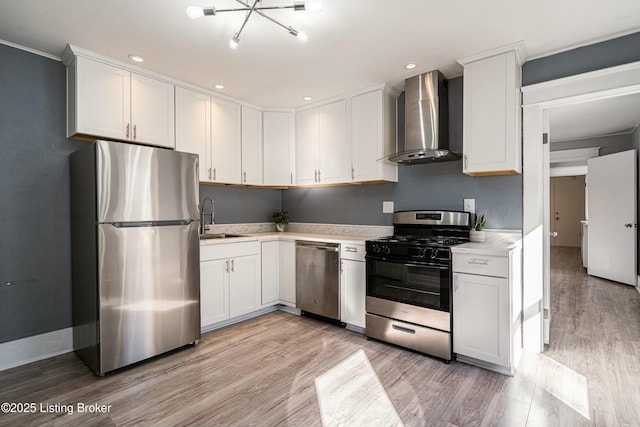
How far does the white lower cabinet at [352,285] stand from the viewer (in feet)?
10.2

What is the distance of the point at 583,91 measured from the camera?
2527 millimetres

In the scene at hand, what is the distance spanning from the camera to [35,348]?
2611mm

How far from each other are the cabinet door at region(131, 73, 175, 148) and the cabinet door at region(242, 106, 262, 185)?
87 cm

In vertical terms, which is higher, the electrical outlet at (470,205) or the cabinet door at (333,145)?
the cabinet door at (333,145)

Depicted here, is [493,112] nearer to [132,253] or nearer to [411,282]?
[411,282]

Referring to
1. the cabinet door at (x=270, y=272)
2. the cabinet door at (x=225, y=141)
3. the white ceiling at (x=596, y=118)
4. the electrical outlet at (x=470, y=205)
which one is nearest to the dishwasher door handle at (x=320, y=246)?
the cabinet door at (x=270, y=272)

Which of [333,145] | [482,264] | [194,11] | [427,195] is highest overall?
[194,11]

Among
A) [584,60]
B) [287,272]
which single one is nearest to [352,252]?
[287,272]

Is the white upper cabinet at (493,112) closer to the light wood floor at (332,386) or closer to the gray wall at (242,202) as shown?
the light wood floor at (332,386)

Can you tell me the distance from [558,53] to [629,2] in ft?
2.03

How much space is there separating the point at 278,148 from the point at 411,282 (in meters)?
2.35

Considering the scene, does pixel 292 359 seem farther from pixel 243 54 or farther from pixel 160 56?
pixel 160 56

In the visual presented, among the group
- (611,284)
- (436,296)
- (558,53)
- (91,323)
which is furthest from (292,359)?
(611,284)

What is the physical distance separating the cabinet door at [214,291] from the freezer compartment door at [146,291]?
0.25m
